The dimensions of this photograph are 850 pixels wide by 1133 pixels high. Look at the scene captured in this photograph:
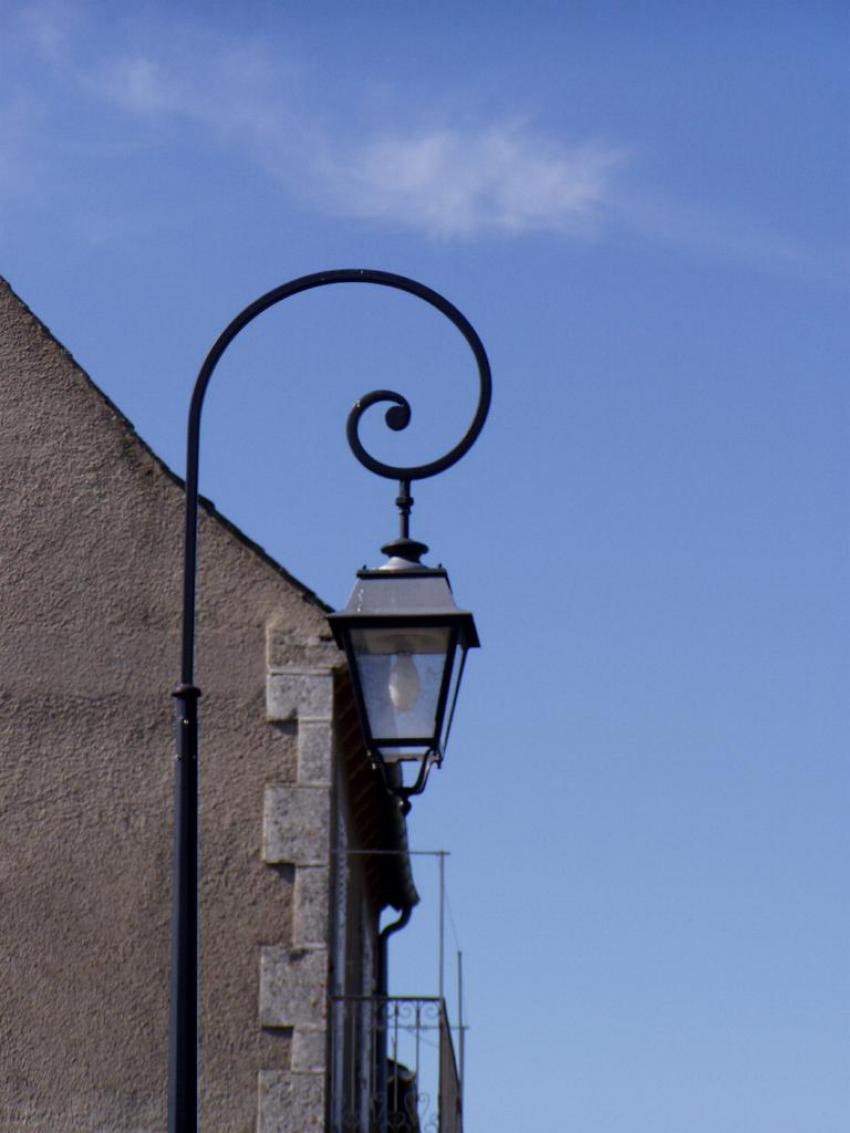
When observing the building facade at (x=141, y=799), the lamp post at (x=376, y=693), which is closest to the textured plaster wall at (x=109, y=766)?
the building facade at (x=141, y=799)

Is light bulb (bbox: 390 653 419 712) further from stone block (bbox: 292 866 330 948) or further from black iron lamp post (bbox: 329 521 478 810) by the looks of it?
stone block (bbox: 292 866 330 948)

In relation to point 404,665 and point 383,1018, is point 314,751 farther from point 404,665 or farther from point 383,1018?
point 404,665

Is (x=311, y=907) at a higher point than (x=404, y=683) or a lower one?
lower

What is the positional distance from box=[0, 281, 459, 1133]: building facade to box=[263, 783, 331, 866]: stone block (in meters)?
0.01

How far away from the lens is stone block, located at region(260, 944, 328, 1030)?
9203 millimetres

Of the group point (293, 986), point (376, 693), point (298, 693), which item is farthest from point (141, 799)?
point (376, 693)

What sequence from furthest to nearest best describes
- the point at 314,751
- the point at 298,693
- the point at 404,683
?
the point at 298,693, the point at 314,751, the point at 404,683

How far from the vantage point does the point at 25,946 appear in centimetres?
938

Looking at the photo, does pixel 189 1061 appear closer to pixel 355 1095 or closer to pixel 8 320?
pixel 355 1095

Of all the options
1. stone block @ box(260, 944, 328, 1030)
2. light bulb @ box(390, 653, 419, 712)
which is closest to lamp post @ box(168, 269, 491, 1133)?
light bulb @ box(390, 653, 419, 712)

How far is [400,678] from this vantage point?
22.2 ft

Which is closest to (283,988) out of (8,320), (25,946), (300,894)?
(300,894)

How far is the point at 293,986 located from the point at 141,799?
45.1 inches

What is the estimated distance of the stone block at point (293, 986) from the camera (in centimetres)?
920
